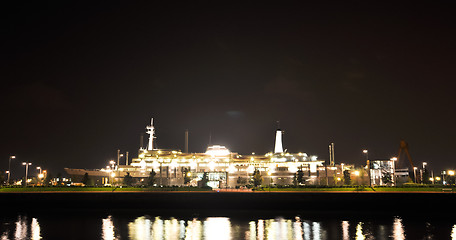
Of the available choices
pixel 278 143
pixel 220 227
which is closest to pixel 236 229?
pixel 220 227

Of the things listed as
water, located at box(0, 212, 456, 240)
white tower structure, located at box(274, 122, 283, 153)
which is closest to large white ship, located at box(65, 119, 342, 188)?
white tower structure, located at box(274, 122, 283, 153)

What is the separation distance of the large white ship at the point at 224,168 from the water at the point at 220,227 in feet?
216

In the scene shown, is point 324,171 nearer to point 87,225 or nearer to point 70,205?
point 70,205

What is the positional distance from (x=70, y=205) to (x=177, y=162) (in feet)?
245

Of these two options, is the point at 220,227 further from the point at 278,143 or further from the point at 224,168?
the point at 278,143

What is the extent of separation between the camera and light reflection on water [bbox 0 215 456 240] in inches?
1130

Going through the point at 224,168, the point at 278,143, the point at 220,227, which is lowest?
the point at 220,227

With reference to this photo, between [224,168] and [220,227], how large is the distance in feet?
287

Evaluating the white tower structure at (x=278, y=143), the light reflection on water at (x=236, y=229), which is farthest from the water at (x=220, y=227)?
the white tower structure at (x=278, y=143)

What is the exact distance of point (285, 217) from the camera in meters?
40.1

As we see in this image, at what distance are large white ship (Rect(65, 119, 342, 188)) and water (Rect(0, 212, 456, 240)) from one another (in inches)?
2593

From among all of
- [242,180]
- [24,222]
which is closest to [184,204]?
[24,222]

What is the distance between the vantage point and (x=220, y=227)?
33.0 m

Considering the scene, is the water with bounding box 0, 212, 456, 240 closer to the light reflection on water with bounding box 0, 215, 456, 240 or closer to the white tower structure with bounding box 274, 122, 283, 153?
the light reflection on water with bounding box 0, 215, 456, 240
